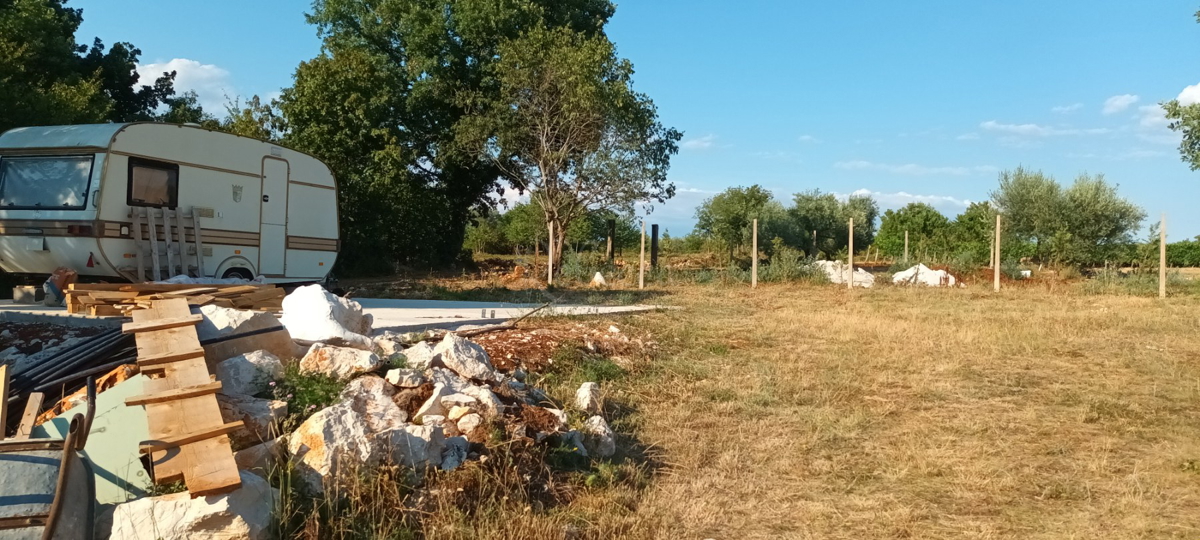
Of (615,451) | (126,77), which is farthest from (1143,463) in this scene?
(126,77)

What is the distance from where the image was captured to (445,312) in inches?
452

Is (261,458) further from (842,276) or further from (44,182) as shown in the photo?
(842,276)

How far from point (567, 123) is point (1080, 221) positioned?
612 inches

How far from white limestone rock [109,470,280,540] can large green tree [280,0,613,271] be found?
17032mm

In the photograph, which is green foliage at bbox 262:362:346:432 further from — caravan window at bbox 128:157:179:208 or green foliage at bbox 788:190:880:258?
green foliage at bbox 788:190:880:258

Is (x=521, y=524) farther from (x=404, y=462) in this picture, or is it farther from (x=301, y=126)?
(x=301, y=126)

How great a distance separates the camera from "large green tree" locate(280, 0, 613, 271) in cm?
1986

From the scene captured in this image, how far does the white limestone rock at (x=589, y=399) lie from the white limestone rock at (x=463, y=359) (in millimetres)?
750

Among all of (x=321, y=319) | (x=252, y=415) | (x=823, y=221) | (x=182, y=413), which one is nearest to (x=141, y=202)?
(x=321, y=319)

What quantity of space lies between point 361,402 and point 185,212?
760 cm

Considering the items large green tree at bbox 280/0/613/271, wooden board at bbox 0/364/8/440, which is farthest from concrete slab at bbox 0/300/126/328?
large green tree at bbox 280/0/613/271

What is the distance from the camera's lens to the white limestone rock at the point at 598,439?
5.51 meters

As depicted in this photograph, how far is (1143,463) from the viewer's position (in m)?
5.57

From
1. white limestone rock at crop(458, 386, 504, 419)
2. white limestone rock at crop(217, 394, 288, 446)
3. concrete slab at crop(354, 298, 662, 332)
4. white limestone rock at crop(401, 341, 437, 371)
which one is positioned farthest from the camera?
concrete slab at crop(354, 298, 662, 332)
